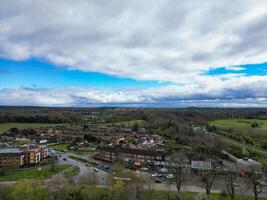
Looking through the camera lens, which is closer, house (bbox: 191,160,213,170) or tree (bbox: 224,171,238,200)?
tree (bbox: 224,171,238,200)

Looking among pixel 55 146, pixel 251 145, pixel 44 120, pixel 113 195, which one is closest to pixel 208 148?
pixel 251 145

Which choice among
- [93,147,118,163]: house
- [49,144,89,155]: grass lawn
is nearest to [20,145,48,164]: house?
[49,144,89,155]: grass lawn

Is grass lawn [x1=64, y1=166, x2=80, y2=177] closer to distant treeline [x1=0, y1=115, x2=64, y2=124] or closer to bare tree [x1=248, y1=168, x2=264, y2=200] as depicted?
bare tree [x1=248, y1=168, x2=264, y2=200]

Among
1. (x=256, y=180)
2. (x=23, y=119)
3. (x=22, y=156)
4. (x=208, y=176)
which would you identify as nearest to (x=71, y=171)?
(x=22, y=156)

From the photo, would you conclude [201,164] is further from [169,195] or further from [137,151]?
[169,195]

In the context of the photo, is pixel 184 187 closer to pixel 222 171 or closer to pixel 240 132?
pixel 222 171

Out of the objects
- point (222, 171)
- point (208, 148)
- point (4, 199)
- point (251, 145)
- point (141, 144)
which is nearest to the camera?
point (4, 199)

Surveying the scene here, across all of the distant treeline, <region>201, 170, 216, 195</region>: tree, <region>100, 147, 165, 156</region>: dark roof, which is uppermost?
the distant treeline
